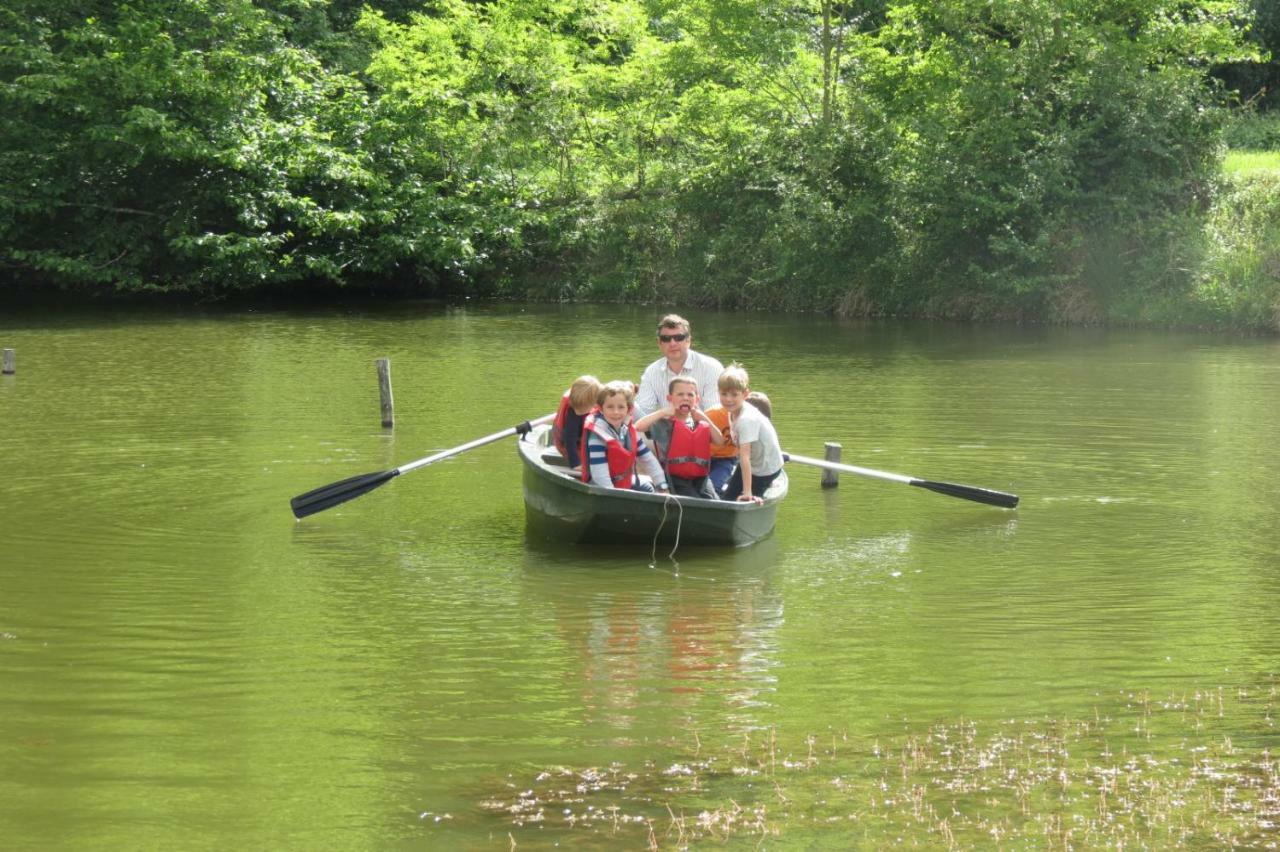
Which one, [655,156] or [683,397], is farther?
[655,156]

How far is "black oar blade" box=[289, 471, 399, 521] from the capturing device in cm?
1210

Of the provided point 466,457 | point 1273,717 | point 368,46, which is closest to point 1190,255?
point 466,457

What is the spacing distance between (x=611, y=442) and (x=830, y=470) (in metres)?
3.51

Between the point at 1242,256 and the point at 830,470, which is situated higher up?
the point at 1242,256

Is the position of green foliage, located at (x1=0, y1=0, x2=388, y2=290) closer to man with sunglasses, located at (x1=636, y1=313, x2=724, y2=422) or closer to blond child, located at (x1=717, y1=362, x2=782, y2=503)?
man with sunglasses, located at (x1=636, y1=313, x2=724, y2=422)

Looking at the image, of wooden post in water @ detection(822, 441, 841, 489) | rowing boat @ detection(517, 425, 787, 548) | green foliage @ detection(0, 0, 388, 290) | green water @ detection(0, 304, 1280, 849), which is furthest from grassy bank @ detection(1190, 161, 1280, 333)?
rowing boat @ detection(517, 425, 787, 548)

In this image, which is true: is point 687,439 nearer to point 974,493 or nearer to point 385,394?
point 974,493

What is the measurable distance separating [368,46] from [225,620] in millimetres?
29979

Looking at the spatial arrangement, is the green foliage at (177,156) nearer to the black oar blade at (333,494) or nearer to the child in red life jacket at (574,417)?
the black oar blade at (333,494)

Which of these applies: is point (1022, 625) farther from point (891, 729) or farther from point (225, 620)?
point (225, 620)

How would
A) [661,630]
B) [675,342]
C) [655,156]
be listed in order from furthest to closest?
[655,156], [675,342], [661,630]

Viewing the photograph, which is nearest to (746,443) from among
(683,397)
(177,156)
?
(683,397)

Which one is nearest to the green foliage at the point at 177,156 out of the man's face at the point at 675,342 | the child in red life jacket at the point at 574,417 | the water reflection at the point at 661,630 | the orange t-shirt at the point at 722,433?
the child in red life jacket at the point at 574,417

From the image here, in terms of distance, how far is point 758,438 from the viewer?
11.2 meters
